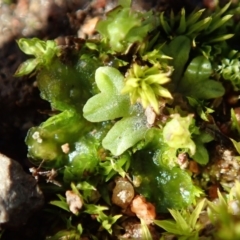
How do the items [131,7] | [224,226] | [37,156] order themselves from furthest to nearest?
1. [131,7]
2. [37,156]
3. [224,226]

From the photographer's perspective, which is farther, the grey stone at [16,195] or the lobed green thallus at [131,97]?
the lobed green thallus at [131,97]

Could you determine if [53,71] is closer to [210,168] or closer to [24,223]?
[24,223]

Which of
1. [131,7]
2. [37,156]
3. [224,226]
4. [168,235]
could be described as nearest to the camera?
[224,226]

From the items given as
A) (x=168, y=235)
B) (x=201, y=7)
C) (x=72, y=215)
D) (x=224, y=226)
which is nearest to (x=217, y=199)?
(x=168, y=235)

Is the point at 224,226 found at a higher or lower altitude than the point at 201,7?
lower
